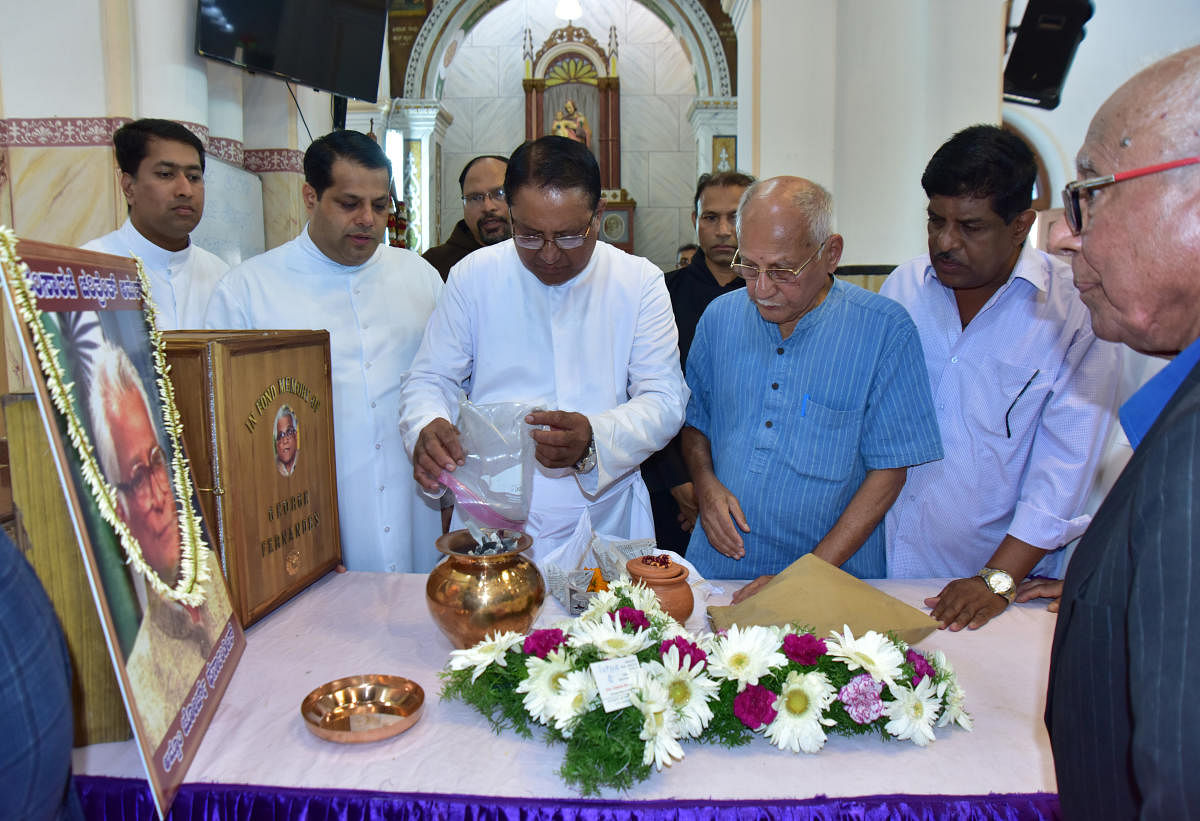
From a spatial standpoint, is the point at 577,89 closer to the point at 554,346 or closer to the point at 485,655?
the point at 554,346

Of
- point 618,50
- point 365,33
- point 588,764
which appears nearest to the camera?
point 588,764

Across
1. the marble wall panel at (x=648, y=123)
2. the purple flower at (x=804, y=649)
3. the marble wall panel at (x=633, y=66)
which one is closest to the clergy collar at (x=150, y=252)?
the purple flower at (x=804, y=649)

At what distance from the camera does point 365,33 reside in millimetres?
6699

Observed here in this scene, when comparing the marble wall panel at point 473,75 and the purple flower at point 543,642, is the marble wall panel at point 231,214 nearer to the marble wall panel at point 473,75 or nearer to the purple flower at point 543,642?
the purple flower at point 543,642

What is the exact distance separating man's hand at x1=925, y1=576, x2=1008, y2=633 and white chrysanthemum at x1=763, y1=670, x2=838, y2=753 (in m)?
0.65

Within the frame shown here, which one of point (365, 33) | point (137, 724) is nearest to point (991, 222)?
point (137, 724)

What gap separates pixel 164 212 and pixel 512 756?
3.04 metres

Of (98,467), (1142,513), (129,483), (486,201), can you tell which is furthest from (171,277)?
(1142,513)

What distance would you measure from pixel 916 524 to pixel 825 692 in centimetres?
119

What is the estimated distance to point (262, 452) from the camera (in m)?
1.92

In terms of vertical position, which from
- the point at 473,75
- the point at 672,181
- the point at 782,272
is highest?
the point at 473,75

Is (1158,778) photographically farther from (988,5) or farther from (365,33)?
(365,33)

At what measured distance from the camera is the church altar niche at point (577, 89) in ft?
49.3

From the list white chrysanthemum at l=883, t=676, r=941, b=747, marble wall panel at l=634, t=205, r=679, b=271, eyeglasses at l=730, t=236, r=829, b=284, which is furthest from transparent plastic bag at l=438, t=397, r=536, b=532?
marble wall panel at l=634, t=205, r=679, b=271
